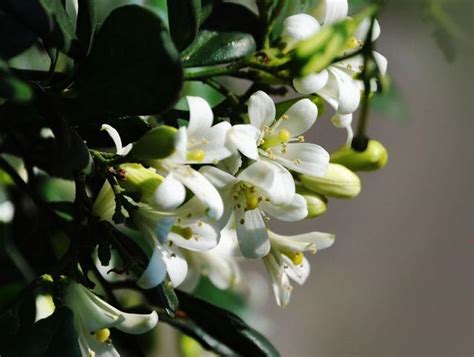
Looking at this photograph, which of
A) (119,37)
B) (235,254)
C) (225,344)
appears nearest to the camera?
(119,37)

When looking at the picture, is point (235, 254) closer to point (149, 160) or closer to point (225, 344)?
point (225, 344)

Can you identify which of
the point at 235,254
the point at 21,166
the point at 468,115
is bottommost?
the point at 468,115

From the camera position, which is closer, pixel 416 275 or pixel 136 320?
pixel 136 320

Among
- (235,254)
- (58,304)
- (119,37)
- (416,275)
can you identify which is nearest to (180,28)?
(119,37)

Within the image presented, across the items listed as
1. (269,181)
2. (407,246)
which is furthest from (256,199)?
(407,246)

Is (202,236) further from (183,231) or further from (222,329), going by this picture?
(222,329)

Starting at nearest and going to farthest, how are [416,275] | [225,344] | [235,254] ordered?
[225,344] → [235,254] → [416,275]
